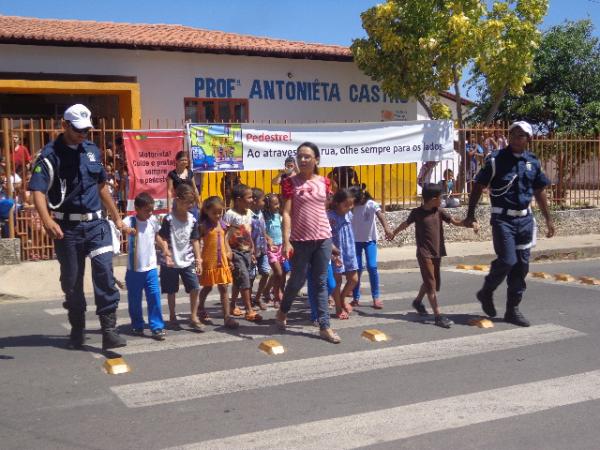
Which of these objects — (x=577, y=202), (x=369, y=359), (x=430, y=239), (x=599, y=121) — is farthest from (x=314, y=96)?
(x=369, y=359)

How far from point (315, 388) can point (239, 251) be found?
2599mm

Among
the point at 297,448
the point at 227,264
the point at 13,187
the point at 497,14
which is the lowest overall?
the point at 297,448

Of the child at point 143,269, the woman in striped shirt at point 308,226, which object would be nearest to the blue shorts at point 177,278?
the child at point 143,269

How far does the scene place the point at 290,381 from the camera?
5820 millimetres

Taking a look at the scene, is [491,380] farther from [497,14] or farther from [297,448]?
[497,14]

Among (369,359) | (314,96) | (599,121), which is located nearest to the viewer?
(369,359)

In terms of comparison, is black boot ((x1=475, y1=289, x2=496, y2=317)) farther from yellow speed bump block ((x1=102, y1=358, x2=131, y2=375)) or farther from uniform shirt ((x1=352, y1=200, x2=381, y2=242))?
yellow speed bump block ((x1=102, y1=358, x2=131, y2=375))

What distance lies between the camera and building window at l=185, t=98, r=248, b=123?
17194 mm

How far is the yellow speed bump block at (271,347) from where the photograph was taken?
662 cm

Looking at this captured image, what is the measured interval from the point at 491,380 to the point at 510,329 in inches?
70.2

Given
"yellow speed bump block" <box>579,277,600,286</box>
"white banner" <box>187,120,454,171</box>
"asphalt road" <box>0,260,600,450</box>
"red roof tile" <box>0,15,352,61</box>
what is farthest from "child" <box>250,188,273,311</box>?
"red roof tile" <box>0,15,352,61</box>

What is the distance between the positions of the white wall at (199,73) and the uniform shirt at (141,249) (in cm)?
936

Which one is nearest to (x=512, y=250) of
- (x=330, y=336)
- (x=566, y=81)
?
(x=330, y=336)

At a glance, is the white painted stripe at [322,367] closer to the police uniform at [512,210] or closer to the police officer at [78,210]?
the police uniform at [512,210]
